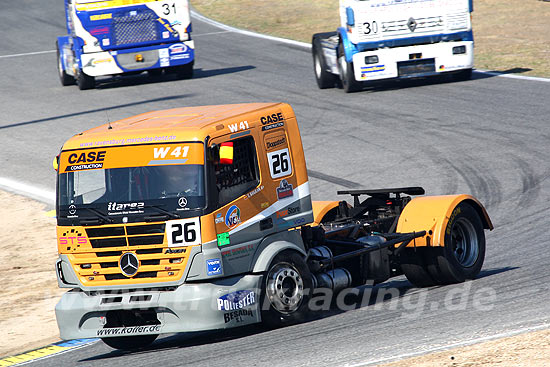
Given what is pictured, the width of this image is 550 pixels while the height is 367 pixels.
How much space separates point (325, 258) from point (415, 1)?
13.7 meters

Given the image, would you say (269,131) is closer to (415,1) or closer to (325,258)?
(325,258)

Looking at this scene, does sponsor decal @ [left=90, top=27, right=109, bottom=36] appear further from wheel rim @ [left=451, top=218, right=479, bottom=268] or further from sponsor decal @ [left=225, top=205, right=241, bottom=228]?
sponsor decal @ [left=225, top=205, right=241, bottom=228]

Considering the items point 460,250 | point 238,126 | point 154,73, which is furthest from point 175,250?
point 154,73

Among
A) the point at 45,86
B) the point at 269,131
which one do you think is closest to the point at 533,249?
the point at 269,131

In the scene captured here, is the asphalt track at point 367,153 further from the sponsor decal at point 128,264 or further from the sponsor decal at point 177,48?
the sponsor decal at point 177,48

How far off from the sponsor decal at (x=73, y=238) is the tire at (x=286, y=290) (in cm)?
176

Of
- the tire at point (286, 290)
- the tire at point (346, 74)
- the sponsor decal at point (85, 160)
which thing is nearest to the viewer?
the sponsor decal at point (85, 160)

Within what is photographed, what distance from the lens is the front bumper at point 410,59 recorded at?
73.8 feet

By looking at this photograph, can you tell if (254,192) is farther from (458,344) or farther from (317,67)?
(317,67)

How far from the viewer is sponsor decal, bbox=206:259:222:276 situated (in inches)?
349

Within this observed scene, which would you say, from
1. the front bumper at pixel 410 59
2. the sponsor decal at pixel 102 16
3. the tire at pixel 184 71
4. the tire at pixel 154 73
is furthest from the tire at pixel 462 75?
the sponsor decal at pixel 102 16

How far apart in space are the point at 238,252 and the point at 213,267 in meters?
0.33

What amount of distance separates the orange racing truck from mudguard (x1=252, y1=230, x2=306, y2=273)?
1 centimetres

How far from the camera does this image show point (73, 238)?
9211 mm
